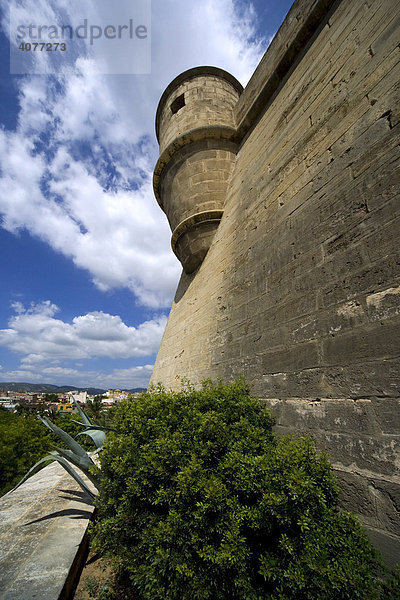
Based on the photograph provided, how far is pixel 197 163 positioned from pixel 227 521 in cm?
625

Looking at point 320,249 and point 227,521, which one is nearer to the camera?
point 227,521

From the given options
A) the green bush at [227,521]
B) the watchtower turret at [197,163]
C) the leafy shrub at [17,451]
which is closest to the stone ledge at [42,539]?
the green bush at [227,521]

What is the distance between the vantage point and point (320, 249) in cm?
277

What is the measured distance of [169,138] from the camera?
21.6 ft

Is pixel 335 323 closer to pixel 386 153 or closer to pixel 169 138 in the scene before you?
pixel 386 153

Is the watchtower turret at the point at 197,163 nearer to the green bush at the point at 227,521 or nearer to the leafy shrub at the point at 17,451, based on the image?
the green bush at the point at 227,521

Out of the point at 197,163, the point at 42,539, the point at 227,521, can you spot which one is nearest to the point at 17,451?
the point at 42,539

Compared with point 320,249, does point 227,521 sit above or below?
below

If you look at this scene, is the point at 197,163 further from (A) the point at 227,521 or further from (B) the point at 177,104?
(A) the point at 227,521

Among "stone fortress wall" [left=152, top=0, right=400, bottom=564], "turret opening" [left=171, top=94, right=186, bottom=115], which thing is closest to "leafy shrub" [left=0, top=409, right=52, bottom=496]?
"stone fortress wall" [left=152, top=0, right=400, bottom=564]

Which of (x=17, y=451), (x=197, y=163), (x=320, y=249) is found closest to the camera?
(x=320, y=249)

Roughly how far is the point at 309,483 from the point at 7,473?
25.1ft

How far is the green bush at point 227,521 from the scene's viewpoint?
1.54m

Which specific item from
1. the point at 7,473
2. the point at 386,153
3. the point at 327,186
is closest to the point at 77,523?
the point at 327,186
